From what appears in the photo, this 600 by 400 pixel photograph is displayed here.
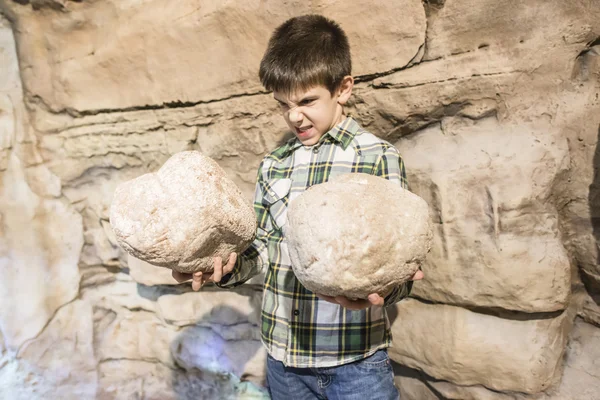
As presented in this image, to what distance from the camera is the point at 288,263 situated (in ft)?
4.22

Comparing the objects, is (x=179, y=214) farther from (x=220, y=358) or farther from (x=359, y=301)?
(x=220, y=358)

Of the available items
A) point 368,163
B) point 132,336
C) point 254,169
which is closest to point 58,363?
point 132,336

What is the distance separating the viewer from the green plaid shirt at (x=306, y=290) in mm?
1198

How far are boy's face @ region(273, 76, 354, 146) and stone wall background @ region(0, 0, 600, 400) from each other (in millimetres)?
404

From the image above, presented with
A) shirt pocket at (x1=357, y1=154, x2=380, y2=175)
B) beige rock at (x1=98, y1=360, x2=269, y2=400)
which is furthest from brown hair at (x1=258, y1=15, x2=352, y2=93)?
beige rock at (x1=98, y1=360, x2=269, y2=400)

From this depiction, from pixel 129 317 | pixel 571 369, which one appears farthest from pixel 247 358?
pixel 571 369

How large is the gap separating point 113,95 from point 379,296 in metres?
1.81

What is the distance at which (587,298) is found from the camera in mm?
1498

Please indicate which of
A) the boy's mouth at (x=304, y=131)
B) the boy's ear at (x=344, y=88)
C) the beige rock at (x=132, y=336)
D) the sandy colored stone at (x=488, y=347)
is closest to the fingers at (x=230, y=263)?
the boy's mouth at (x=304, y=131)

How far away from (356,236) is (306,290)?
41 centimetres

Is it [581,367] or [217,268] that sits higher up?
[217,268]

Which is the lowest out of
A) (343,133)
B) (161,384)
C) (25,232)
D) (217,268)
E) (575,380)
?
(161,384)

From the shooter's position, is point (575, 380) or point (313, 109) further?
point (575, 380)

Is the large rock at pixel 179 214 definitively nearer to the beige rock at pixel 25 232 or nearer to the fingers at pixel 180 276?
the fingers at pixel 180 276
